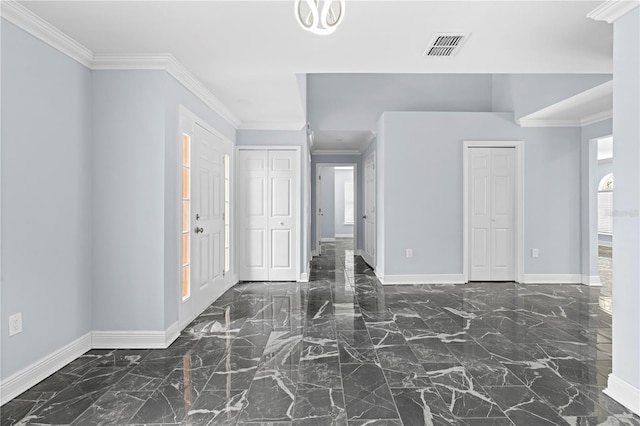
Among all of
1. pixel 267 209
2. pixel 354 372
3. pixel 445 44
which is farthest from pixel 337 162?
pixel 354 372

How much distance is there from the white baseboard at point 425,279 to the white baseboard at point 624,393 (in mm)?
3099

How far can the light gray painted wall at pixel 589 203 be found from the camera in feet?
17.4

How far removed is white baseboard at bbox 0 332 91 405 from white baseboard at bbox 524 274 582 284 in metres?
5.51

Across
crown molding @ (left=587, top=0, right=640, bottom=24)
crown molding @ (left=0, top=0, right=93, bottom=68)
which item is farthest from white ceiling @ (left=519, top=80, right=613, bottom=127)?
crown molding @ (left=0, top=0, right=93, bottom=68)

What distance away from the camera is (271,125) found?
532 cm

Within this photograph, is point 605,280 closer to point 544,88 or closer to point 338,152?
point 544,88

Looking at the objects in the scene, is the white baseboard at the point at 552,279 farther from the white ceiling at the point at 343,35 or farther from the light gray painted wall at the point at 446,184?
the white ceiling at the point at 343,35

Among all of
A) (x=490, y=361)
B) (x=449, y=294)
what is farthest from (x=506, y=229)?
(x=490, y=361)

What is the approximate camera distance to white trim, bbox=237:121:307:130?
527cm

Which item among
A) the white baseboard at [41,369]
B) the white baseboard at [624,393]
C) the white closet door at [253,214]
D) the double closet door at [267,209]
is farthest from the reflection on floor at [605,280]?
the white baseboard at [41,369]

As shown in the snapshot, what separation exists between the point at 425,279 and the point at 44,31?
4.94 m

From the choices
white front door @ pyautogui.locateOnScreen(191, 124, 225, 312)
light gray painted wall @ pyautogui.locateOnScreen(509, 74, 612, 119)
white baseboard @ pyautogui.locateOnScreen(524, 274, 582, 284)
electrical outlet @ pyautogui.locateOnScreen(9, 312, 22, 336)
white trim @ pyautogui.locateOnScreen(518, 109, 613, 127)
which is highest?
light gray painted wall @ pyautogui.locateOnScreen(509, 74, 612, 119)

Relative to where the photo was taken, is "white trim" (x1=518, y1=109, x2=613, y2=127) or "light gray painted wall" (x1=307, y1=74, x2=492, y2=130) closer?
"white trim" (x1=518, y1=109, x2=613, y2=127)

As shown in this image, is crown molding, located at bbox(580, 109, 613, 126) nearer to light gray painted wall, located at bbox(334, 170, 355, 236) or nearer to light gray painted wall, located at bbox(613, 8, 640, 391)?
light gray painted wall, located at bbox(613, 8, 640, 391)
